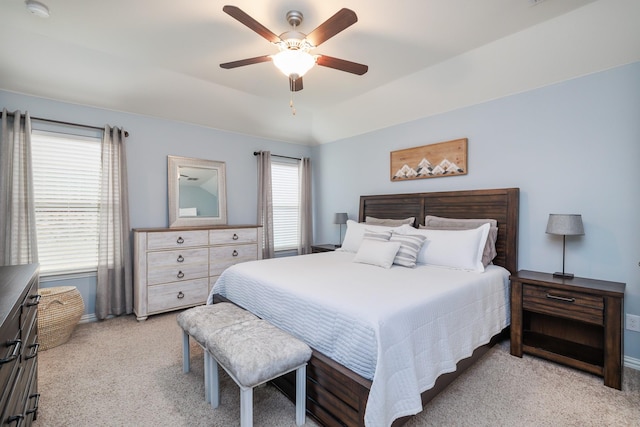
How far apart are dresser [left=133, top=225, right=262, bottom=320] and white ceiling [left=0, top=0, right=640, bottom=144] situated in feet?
5.17

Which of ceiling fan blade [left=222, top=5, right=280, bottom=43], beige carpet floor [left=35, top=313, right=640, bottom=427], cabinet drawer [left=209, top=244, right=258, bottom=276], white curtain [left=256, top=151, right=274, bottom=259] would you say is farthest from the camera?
white curtain [left=256, top=151, right=274, bottom=259]

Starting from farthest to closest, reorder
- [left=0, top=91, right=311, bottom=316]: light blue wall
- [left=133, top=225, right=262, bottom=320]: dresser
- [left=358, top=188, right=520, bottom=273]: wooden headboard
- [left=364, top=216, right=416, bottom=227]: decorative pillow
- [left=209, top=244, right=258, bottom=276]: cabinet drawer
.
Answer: [left=209, top=244, right=258, bottom=276]: cabinet drawer < [left=364, top=216, right=416, bottom=227]: decorative pillow < [left=133, top=225, right=262, bottom=320]: dresser < [left=0, top=91, right=311, bottom=316]: light blue wall < [left=358, top=188, right=520, bottom=273]: wooden headboard

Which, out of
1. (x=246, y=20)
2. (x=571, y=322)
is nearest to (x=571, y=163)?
(x=571, y=322)

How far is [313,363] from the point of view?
5.62 feet

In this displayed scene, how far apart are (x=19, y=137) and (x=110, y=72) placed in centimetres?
106

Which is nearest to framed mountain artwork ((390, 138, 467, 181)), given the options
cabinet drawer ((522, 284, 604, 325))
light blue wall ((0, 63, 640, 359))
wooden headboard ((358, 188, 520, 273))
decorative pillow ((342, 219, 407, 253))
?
light blue wall ((0, 63, 640, 359))

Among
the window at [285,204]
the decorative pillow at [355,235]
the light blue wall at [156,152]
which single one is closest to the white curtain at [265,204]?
the light blue wall at [156,152]

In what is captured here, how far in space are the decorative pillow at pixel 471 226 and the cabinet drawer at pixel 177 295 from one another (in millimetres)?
2781

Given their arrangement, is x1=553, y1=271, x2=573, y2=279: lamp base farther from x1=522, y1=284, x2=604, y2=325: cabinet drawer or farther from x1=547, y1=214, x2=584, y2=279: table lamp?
x1=522, y1=284, x2=604, y2=325: cabinet drawer

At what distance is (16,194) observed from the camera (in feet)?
9.32

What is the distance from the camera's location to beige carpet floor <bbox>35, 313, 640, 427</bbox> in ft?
5.83

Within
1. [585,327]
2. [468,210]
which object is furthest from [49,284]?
[585,327]

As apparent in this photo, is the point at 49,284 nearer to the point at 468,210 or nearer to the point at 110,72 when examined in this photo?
the point at 110,72

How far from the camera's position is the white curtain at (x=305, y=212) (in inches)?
200
